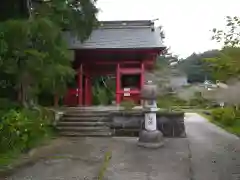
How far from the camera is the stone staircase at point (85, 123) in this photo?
1009cm

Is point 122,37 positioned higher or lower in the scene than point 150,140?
higher

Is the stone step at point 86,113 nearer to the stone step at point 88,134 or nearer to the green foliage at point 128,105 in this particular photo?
the green foliage at point 128,105

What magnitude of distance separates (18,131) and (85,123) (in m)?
3.48

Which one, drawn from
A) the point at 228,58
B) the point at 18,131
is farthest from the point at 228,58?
the point at 18,131

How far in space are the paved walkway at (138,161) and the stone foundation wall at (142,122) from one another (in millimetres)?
610

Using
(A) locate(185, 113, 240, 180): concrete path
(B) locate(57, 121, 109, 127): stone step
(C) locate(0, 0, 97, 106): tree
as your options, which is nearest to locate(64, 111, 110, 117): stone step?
(B) locate(57, 121, 109, 127): stone step

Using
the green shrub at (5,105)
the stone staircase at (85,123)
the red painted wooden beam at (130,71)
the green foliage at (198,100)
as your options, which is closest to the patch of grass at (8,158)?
the green shrub at (5,105)

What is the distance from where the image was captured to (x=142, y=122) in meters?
10.2

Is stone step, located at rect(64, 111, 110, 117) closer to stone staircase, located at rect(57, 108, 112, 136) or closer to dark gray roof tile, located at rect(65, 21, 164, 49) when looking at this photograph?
stone staircase, located at rect(57, 108, 112, 136)

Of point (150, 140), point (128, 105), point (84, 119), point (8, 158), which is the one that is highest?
point (128, 105)

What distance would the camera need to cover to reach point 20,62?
7.54m

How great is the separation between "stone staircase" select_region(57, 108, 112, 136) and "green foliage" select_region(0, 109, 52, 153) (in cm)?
217

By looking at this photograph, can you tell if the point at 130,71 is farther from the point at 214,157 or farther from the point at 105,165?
the point at 105,165

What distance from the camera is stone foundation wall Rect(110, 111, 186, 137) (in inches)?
397
